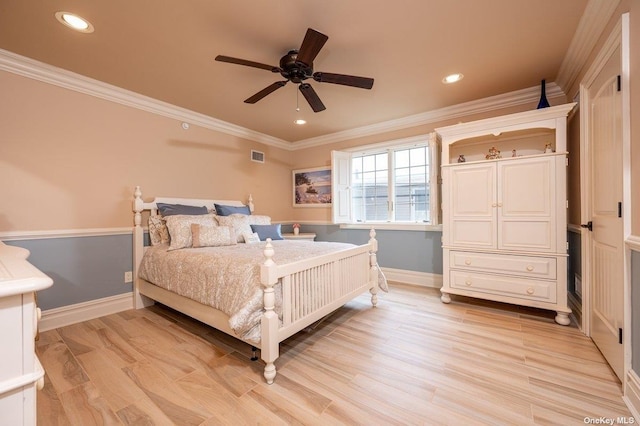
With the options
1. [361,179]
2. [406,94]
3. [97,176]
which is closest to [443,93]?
[406,94]

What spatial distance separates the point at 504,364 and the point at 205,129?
4.12 m

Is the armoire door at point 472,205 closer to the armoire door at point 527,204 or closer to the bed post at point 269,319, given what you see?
the armoire door at point 527,204

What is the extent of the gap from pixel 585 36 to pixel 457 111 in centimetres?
146

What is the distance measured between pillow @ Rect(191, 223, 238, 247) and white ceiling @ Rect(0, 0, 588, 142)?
4.94 feet

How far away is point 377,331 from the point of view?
7.96 ft

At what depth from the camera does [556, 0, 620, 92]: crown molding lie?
5.76 ft

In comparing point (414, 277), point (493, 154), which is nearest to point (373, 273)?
point (414, 277)

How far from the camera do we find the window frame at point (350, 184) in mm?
3445

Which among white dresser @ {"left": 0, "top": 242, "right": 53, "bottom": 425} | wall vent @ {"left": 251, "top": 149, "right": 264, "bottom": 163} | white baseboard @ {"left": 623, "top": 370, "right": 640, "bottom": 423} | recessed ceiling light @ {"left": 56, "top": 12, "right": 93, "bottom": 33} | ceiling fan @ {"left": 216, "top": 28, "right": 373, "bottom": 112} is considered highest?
recessed ceiling light @ {"left": 56, "top": 12, "right": 93, "bottom": 33}

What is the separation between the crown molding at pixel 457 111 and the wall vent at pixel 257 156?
1064mm

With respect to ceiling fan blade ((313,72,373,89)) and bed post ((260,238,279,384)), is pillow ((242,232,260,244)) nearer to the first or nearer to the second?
bed post ((260,238,279,384))

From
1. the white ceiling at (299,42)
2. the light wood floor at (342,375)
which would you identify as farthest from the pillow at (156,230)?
the white ceiling at (299,42)

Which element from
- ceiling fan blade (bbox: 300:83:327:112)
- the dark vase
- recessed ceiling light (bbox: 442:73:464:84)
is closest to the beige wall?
ceiling fan blade (bbox: 300:83:327:112)

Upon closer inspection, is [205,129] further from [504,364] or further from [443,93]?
[504,364]
